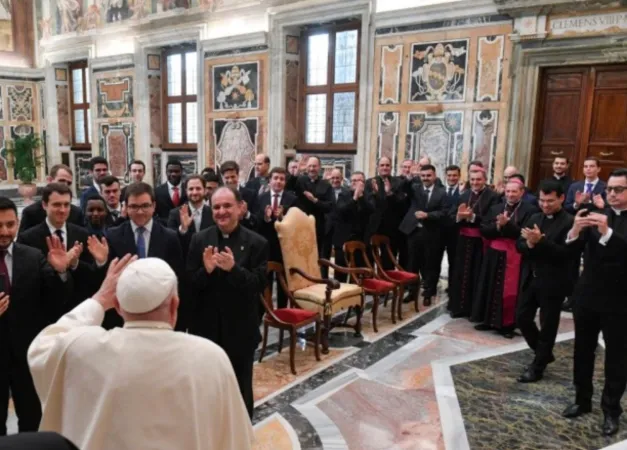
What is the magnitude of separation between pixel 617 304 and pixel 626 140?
199 inches

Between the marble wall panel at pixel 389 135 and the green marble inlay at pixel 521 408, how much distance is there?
5096mm

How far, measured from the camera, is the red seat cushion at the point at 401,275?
5944 millimetres

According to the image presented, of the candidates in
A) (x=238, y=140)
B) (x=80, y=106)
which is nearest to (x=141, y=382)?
(x=238, y=140)

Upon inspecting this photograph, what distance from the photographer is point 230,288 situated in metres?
3.16

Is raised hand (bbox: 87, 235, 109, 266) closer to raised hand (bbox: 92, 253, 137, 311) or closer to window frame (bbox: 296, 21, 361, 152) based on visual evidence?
raised hand (bbox: 92, 253, 137, 311)

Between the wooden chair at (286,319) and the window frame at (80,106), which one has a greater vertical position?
the window frame at (80,106)

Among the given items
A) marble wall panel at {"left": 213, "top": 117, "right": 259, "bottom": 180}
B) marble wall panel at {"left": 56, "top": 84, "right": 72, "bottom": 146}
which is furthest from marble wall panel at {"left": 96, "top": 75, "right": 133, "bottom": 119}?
marble wall panel at {"left": 213, "top": 117, "right": 259, "bottom": 180}

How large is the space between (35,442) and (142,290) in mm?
958

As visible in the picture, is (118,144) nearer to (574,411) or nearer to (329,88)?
(329,88)

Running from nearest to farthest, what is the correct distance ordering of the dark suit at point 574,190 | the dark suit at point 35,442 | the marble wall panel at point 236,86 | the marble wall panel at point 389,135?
the dark suit at point 35,442, the dark suit at point 574,190, the marble wall panel at point 389,135, the marble wall panel at point 236,86

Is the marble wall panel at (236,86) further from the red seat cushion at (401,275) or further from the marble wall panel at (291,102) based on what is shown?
the red seat cushion at (401,275)

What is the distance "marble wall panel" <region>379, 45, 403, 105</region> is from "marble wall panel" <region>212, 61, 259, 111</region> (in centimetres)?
300

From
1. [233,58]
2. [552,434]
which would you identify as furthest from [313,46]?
[552,434]

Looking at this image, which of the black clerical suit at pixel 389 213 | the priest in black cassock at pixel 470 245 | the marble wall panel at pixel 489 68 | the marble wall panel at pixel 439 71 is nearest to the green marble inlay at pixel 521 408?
the priest in black cassock at pixel 470 245
